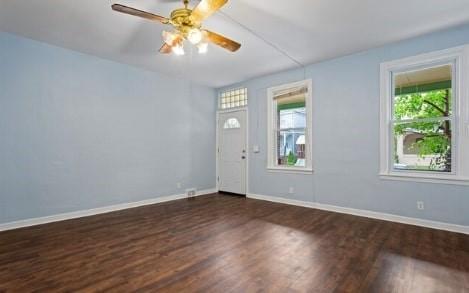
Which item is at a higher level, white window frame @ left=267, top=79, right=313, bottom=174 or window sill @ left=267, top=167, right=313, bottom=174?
white window frame @ left=267, top=79, right=313, bottom=174

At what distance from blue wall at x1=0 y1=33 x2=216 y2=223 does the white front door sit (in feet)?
2.50

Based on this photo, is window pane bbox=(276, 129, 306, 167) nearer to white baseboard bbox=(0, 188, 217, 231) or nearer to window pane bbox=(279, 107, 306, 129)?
window pane bbox=(279, 107, 306, 129)

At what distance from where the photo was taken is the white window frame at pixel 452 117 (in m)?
3.10

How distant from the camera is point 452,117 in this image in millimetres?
3215

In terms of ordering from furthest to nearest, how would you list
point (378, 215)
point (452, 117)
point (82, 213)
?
point (82, 213)
point (378, 215)
point (452, 117)

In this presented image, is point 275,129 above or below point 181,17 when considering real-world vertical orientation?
below

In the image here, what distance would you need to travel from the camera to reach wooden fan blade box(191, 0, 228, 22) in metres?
2.04

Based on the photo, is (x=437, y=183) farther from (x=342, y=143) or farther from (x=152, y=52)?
(x=152, y=52)

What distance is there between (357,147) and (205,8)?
10.6 ft

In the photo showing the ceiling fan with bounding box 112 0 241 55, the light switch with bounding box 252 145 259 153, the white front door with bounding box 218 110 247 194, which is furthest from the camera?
the white front door with bounding box 218 110 247 194

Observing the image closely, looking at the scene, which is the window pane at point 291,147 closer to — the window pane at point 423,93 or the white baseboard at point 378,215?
the white baseboard at point 378,215

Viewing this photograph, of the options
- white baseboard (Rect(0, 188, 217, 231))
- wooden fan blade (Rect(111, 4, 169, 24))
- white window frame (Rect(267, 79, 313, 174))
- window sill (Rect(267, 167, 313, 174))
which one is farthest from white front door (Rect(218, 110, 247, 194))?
wooden fan blade (Rect(111, 4, 169, 24))

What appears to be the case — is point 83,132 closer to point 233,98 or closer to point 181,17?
point 181,17

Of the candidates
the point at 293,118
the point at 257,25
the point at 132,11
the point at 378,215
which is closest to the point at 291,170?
the point at 293,118
